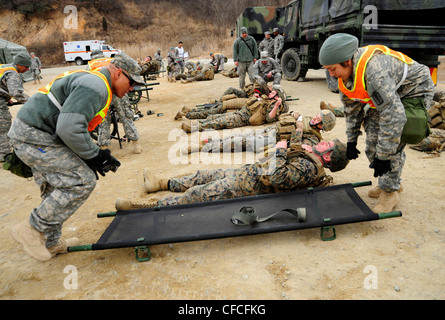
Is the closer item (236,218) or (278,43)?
(236,218)

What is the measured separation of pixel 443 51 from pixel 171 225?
7.17 meters

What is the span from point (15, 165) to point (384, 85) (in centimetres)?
284

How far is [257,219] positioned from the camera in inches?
96.4

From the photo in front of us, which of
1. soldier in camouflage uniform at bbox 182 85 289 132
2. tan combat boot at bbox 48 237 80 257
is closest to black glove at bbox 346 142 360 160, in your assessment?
tan combat boot at bbox 48 237 80 257

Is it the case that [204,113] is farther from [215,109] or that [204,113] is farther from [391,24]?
[391,24]

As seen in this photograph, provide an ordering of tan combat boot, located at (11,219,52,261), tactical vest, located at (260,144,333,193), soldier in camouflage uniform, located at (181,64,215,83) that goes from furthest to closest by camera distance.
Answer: soldier in camouflage uniform, located at (181,64,215,83) < tactical vest, located at (260,144,333,193) < tan combat boot, located at (11,219,52,261)

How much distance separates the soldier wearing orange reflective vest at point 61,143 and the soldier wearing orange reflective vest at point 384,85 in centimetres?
163

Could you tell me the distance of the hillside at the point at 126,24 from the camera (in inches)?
1148

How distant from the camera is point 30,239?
2.29 meters

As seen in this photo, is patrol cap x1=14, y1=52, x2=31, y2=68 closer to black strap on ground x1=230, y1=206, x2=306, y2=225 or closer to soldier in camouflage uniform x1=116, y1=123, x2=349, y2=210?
soldier in camouflage uniform x1=116, y1=123, x2=349, y2=210

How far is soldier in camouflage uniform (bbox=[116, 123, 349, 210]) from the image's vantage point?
2838mm

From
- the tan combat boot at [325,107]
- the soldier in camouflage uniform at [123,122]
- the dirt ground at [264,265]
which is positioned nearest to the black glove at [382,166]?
the dirt ground at [264,265]

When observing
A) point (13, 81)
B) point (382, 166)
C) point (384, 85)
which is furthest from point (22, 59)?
point (382, 166)

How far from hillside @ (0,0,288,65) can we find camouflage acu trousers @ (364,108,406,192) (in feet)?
86.5
